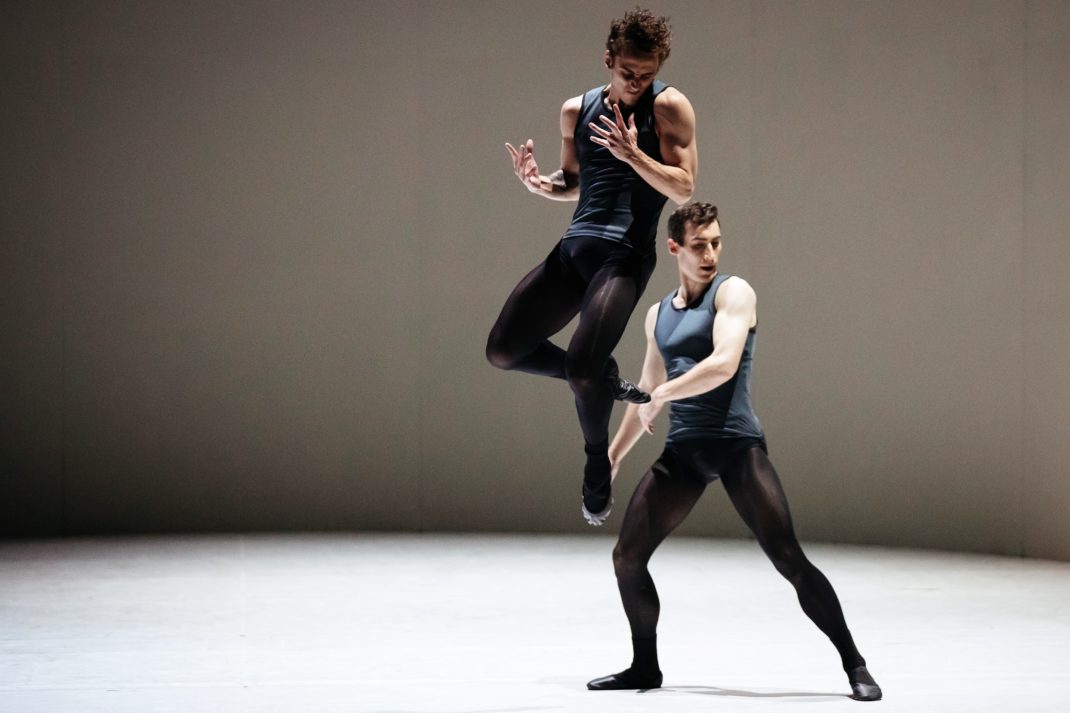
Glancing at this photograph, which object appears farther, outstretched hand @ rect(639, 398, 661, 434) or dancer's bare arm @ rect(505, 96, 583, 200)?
dancer's bare arm @ rect(505, 96, 583, 200)

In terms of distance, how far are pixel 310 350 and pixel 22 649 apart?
4049mm

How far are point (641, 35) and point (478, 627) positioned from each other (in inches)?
123

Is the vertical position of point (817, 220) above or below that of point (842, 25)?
below

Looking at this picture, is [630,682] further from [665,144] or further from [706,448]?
[665,144]

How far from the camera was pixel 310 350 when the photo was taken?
378 inches

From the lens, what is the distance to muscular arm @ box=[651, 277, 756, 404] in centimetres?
455

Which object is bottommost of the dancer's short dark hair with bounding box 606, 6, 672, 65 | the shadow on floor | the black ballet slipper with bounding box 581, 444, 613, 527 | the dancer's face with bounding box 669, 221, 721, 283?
the shadow on floor

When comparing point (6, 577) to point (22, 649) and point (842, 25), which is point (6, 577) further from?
point (842, 25)

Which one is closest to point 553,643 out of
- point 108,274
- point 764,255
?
point 764,255

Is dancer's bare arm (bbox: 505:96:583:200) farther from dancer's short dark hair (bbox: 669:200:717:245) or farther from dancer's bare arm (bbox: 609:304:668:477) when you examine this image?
dancer's bare arm (bbox: 609:304:668:477)

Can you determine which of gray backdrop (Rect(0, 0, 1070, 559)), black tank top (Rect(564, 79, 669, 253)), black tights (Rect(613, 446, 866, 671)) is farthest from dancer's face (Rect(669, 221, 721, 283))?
gray backdrop (Rect(0, 0, 1070, 559))

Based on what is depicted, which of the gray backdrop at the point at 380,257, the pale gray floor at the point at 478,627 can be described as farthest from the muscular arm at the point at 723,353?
the gray backdrop at the point at 380,257

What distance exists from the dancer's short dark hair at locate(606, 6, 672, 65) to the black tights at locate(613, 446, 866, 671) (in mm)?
1380

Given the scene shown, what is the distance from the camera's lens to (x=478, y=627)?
6.42m
